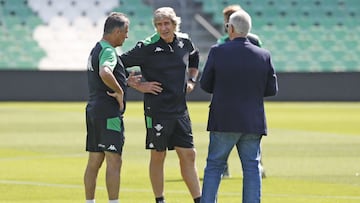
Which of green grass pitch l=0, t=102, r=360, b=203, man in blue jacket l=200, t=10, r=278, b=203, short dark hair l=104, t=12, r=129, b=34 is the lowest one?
green grass pitch l=0, t=102, r=360, b=203

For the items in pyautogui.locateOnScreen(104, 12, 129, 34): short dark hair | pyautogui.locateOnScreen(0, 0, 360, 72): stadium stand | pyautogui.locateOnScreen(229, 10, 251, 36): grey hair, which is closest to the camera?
pyautogui.locateOnScreen(229, 10, 251, 36): grey hair

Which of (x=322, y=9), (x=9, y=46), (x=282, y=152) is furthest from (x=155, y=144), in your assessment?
(x=322, y=9)

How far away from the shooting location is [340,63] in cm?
4259

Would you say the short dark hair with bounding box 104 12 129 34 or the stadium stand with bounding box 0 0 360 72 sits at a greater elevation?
the short dark hair with bounding box 104 12 129 34

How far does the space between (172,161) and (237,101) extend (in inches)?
300

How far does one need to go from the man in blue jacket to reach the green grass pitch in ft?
7.49

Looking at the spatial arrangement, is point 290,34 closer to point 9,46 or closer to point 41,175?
point 9,46

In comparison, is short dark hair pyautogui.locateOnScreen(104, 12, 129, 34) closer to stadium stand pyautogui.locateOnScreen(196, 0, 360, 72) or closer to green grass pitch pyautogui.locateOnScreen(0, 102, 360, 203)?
green grass pitch pyautogui.locateOnScreen(0, 102, 360, 203)

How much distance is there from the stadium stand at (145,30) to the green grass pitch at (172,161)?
36.0 feet

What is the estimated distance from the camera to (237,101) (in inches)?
402

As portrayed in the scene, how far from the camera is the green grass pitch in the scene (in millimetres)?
13250

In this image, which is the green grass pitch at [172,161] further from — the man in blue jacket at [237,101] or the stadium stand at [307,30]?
the stadium stand at [307,30]

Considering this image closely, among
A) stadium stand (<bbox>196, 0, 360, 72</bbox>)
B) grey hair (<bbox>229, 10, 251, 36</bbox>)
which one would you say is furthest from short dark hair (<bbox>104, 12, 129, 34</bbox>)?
stadium stand (<bbox>196, 0, 360, 72</bbox>)

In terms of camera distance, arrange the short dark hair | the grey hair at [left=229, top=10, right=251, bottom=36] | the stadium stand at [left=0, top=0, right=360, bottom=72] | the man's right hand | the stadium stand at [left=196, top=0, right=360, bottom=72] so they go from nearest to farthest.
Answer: the grey hair at [left=229, top=10, right=251, bottom=36] < the short dark hair < the man's right hand < the stadium stand at [left=0, top=0, right=360, bottom=72] < the stadium stand at [left=196, top=0, right=360, bottom=72]
